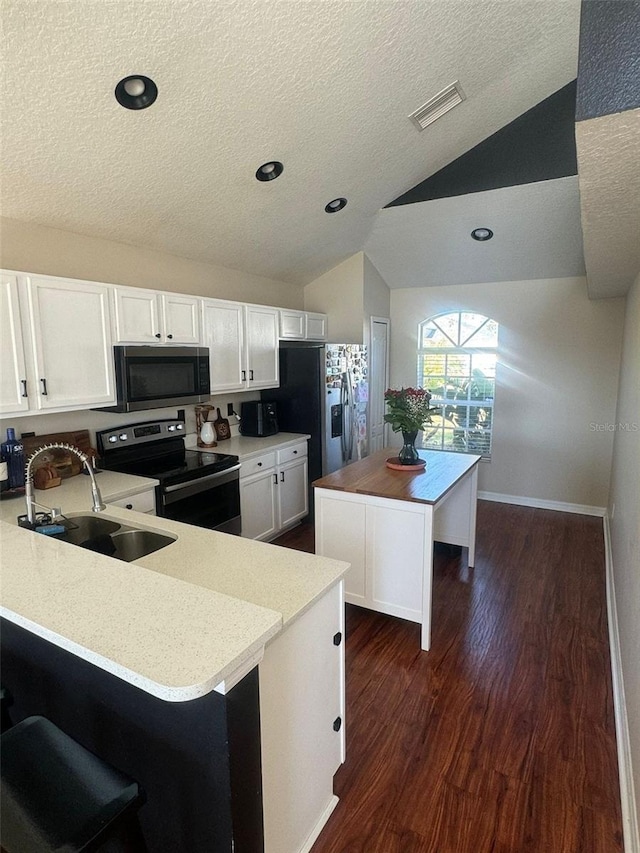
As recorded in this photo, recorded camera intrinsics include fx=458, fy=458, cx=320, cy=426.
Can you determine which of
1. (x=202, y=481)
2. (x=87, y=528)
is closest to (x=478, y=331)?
(x=202, y=481)

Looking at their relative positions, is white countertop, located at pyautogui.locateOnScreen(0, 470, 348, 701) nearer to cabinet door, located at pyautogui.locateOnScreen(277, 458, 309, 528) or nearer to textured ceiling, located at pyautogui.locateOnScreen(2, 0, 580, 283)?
textured ceiling, located at pyautogui.locateOnScreen(2, 0, 580, 283)

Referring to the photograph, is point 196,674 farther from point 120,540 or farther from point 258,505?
point 258,505

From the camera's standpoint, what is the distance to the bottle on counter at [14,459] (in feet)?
8.30

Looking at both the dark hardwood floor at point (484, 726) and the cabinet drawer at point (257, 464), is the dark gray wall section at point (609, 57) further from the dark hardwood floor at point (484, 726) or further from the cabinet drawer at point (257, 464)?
the cabinet drawer at point (257, 464)

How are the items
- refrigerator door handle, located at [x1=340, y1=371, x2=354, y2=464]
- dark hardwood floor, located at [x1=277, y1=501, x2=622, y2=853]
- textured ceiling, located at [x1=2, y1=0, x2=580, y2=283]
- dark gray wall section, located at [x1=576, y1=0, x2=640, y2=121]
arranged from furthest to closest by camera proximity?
1. refrigerator door handle, located at [x1=340, y1=371, x2=354, y2=464]
2. textured ceiling, located at [x1=2, y1=0, x2=580, y2=283]
3. dark hardwood floor, located at [x1=277, y1=501, x2=622, y2=853]
4. dark gray wall section, located at [x1=576, y1=0, x2=640, y2=121]

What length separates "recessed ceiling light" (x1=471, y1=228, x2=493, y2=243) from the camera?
407 cm

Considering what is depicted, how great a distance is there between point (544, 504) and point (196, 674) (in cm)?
480

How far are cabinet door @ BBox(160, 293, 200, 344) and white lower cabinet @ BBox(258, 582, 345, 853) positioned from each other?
2225 mm

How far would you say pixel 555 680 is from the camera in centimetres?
235

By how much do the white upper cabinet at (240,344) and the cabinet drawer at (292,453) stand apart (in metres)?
0.59

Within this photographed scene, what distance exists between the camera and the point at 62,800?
40.9 inches

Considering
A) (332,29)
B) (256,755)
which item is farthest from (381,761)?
(332,29)

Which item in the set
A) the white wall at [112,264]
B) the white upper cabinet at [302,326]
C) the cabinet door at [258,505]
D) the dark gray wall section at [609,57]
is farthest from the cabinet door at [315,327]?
the dark gray wall section at [609,57]

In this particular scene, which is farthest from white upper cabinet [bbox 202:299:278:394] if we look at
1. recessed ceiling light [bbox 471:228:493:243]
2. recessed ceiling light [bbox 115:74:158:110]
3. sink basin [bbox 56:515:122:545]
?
recessed ceiling light [bbox 471:228:493:243]
